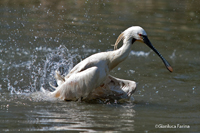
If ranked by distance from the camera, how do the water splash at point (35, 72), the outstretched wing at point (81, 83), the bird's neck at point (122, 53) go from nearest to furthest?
the outstretched wing at point (81, 83), the bird's neck at point (122, 53), the water splash at point (35, 72)

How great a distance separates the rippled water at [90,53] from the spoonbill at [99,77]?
0.22 m

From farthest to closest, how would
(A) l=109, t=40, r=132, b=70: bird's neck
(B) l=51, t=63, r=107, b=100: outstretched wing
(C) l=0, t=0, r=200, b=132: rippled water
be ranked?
(A) l=109, t=40, r=132, b=70: bird's neck, (B) l=51, t=63, r=107, b=100: outstretched wing, (C) l=0, t=0, r=200, b=132: rippled water

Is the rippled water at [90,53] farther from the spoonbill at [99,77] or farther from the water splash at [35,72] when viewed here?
the spoonbill at [99,77]

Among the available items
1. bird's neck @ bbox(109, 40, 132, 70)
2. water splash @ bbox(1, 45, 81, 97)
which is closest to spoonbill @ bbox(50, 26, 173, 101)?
bird's neck @ bbox(109, 40, 132, 70)

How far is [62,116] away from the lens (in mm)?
5742

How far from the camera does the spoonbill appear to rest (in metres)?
6.64

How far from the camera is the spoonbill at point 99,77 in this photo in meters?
6.64

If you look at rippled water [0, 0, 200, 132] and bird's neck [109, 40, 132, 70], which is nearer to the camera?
rippled water [0, 0, 200, 132]

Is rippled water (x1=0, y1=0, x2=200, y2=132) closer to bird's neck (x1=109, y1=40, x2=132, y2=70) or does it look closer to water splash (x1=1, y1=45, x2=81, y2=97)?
water splash (x1=1, y1=45, x2=81, y2=97)

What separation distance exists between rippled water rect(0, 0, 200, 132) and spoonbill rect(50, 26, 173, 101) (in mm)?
218

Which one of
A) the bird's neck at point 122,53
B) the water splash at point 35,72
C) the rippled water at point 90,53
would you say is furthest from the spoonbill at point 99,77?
the water splash at point 35,72

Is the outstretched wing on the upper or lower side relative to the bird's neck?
lower

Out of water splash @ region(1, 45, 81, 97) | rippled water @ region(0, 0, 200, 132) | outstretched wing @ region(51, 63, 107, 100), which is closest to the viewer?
rippled water @ region(0, 0, 200, 132)

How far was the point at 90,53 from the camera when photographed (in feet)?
35.4
